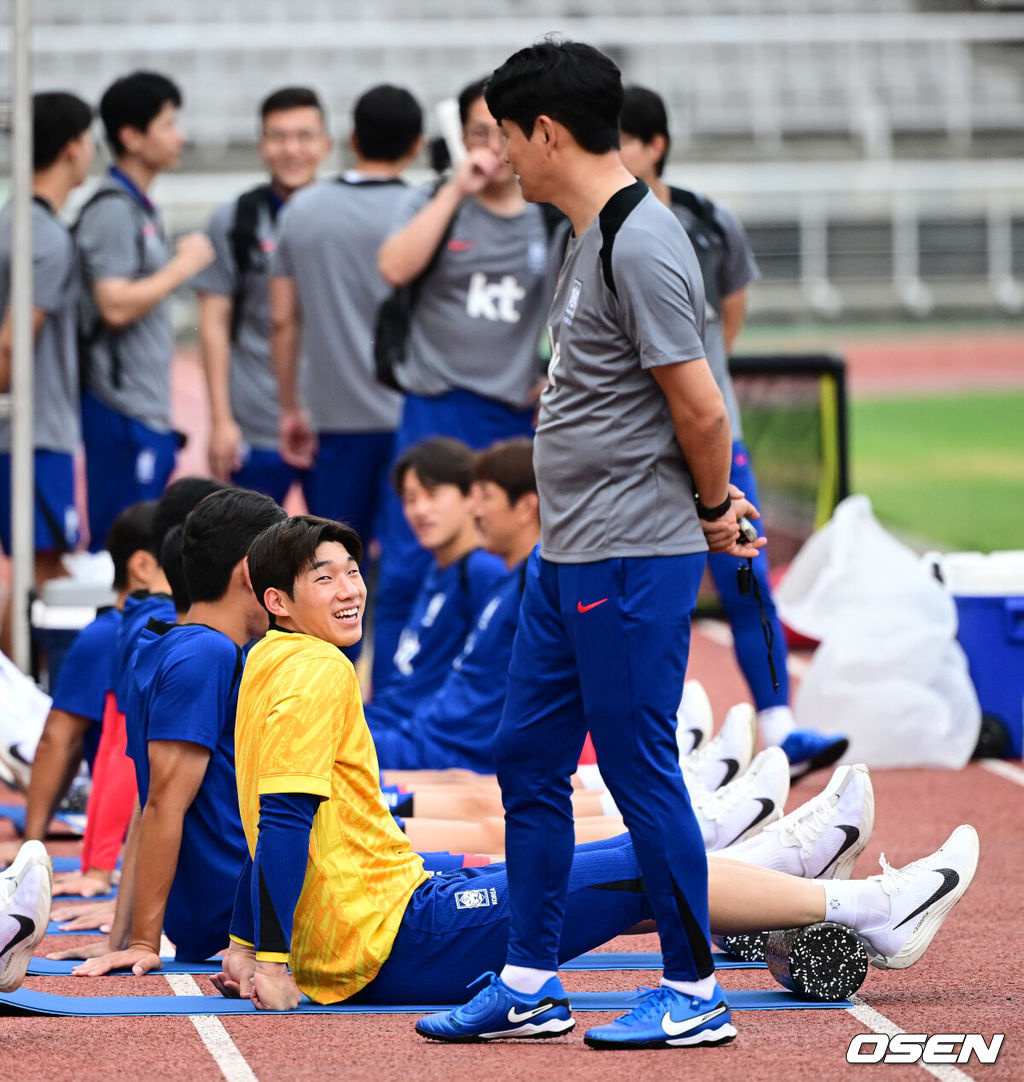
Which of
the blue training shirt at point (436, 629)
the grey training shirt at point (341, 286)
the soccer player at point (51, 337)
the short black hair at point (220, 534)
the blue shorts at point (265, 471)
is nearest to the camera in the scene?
the short black hair at point (220, 534)

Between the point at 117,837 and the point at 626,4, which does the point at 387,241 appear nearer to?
the point at 117,837

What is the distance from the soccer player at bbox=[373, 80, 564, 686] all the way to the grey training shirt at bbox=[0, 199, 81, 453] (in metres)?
1.33

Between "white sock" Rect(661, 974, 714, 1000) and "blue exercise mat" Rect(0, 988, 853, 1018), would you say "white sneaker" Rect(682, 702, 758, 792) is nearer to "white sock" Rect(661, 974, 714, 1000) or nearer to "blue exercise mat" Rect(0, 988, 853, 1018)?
"blue exercise mat" Rect(0, 988, 853, 1018)

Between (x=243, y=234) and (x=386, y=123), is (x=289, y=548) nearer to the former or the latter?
(x=386, y=123)

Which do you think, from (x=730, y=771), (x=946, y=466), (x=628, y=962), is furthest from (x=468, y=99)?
(x=946, y=466)

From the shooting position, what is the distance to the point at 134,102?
7.22 meters

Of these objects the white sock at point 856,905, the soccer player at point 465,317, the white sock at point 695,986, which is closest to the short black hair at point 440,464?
the soccer player at point 465,317

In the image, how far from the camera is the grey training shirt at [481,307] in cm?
662

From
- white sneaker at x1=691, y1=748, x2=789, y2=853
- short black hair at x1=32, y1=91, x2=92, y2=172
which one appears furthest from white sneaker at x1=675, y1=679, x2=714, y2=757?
short black hair at x1=32, y1=91, x2=92, y2=172

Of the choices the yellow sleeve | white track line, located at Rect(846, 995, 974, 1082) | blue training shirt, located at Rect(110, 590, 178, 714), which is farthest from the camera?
blue training shirt, located at Rect(110, 590, 178, 714)

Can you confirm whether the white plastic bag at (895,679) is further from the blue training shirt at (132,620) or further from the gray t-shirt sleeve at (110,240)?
the gray t-shirt sleeve at (110,240)

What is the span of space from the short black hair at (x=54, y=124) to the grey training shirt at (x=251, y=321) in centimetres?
66

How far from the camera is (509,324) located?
6633 millimetres

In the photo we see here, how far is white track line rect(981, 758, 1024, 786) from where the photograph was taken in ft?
21.2
